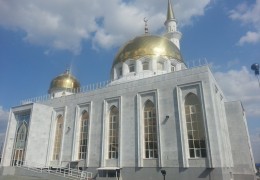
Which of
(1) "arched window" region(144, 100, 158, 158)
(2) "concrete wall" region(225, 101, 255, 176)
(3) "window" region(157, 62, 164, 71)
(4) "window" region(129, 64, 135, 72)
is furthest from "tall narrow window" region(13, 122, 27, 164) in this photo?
(2) "concrete wall" region(225, 101, 255, 176)

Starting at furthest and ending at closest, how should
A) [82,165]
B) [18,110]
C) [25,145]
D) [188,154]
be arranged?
[18,110], [25,145], [82,165], [188,154]

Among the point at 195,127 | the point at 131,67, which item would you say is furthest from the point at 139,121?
the point at 131,67

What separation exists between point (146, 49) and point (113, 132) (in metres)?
10.5

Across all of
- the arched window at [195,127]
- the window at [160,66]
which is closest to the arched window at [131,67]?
the window at [160,66]

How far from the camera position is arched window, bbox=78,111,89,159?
858 inches

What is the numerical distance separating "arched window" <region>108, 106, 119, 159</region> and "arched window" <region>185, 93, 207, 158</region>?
21.5 ft

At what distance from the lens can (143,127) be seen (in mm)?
19234

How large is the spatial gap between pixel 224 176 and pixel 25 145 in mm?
18849

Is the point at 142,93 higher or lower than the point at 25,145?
higher

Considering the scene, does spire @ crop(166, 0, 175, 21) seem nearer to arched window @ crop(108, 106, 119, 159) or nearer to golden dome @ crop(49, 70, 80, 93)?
golden dome @ crop(49, 70, 80, 93)

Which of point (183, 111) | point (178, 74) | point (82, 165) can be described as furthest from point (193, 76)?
point (82, 165)

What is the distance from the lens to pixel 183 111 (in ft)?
58.6

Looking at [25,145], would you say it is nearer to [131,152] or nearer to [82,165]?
[82,165]

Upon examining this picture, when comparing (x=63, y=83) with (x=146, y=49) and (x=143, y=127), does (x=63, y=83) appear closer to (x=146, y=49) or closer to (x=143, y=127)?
(x=146, y=49)
